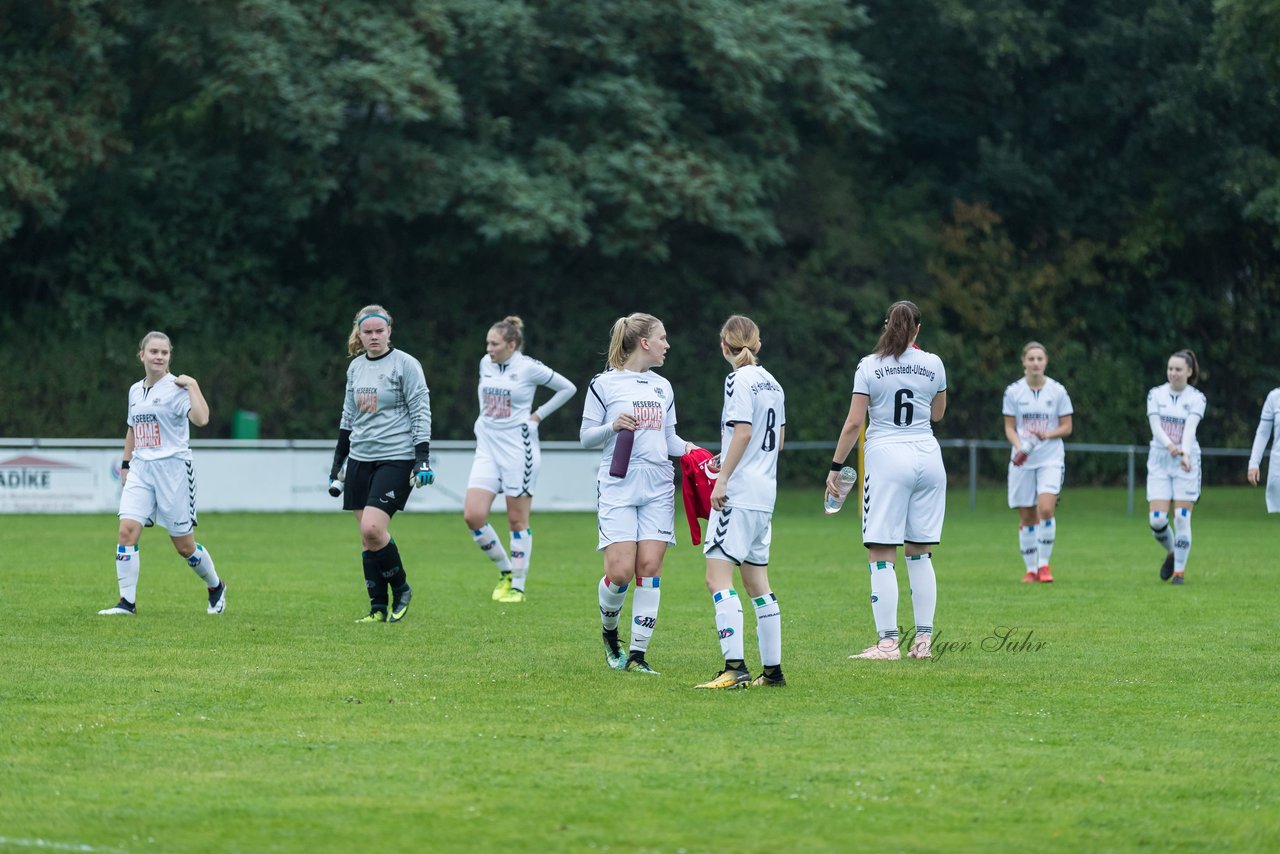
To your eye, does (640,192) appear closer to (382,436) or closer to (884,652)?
(382,436)

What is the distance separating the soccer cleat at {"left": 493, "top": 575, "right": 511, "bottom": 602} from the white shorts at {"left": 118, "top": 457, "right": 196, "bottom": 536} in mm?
2620

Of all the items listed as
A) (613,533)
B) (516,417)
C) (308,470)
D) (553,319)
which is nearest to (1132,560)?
(516,417)

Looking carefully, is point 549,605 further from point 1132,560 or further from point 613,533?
point 1132,560

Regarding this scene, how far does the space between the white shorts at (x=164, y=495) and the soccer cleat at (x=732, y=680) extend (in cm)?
494

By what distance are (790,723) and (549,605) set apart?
5932 mm

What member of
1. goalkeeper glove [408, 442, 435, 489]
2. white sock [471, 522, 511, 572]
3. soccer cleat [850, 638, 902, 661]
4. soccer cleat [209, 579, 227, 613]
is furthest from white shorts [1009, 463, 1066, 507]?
soccer cleat [209, 579, 227, 613]

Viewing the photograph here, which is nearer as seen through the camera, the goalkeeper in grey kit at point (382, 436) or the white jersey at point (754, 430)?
the white jersey at point (754, 430)

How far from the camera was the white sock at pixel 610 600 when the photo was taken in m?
9.76

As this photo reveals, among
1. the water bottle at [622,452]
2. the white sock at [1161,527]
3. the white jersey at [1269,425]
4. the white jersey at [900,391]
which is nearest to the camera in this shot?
the water bottle at [622,452]

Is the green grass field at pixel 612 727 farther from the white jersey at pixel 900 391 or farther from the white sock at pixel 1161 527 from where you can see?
the white sock at pixel 1161 527

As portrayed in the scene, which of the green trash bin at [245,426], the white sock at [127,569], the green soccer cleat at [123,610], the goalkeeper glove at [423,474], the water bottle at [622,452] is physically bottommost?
the green soccer cleat at [123,610]

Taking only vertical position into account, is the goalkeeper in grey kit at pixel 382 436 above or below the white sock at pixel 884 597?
above

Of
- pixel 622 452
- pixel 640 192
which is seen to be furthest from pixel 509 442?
pixel 640 192

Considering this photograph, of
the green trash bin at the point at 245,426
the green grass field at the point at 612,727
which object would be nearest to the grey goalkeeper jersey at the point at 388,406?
the green grass field at the point at 612,727
